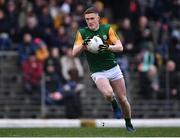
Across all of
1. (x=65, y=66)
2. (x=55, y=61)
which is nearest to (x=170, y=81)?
(x=65, y=66)

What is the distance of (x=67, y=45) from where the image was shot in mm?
23016

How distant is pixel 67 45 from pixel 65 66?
84 centimetres

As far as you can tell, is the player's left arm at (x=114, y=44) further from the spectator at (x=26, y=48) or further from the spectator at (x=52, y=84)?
the spectator at (x=26, y=48)

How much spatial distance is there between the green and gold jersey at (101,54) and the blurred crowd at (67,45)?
6428mm

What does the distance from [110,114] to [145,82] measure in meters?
1.45

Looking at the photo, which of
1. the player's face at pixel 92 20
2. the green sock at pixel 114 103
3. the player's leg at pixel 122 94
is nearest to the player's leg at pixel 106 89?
the green sock at pixel 114 103

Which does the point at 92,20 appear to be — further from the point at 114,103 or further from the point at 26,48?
the point at 26,48

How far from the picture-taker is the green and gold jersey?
592 inches

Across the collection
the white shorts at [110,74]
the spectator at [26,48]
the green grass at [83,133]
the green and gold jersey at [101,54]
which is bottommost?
the green grass at [83,133]

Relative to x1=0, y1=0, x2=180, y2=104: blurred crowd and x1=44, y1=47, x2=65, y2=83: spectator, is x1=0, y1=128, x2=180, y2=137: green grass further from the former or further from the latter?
x1=44, y1=47, x2=65, y2=83: spectator

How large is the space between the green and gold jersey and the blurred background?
6332 mm

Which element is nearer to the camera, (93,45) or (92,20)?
(93,45)

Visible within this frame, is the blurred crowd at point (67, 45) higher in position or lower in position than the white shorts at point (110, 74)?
higher

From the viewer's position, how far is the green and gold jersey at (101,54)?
15.0m
